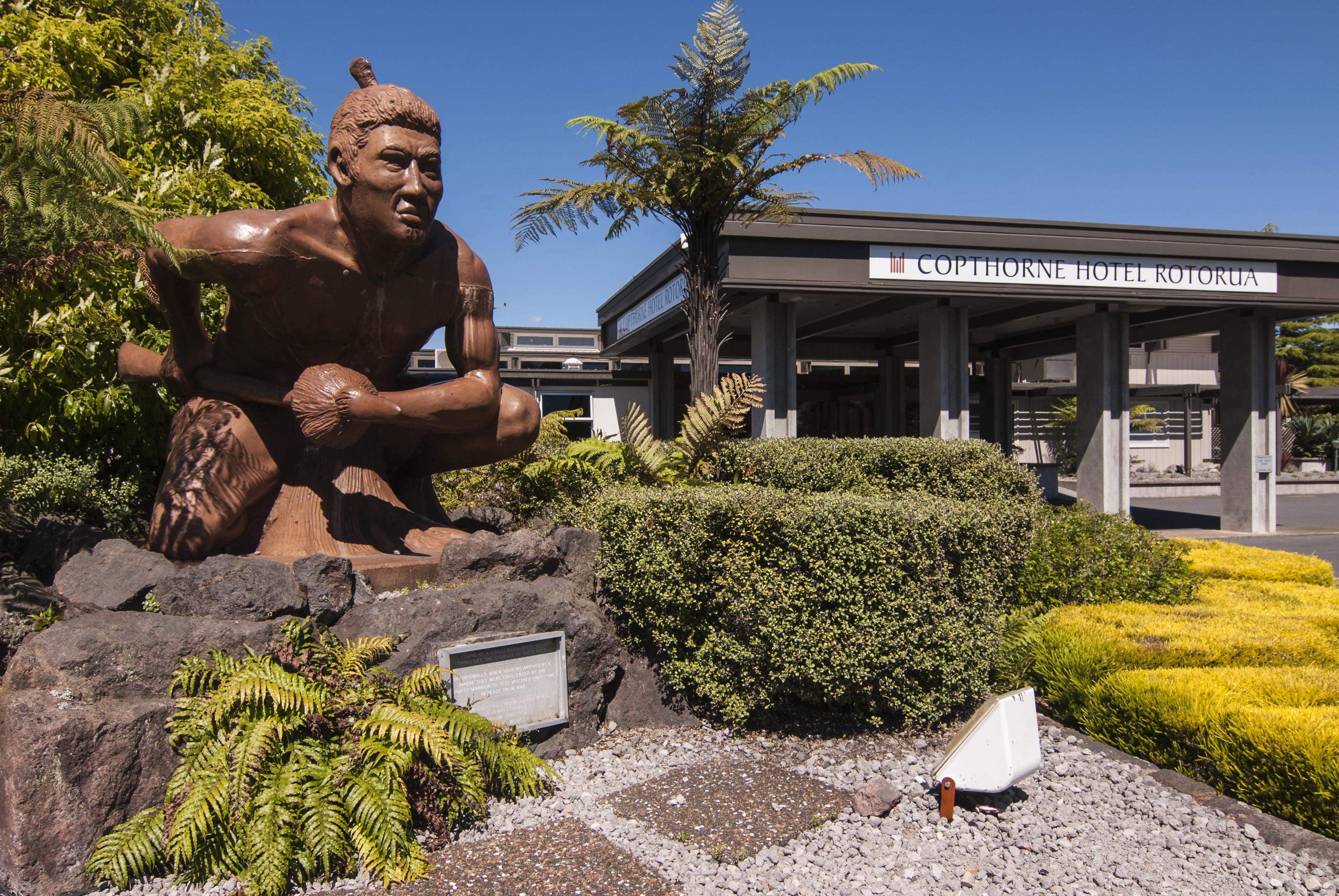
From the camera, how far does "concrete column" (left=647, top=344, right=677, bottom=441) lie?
20031 mm

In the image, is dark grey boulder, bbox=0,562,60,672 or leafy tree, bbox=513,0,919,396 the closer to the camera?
dark grey boulder, bbox=0,562,60,672

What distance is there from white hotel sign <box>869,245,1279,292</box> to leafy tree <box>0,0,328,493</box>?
27.2 ft

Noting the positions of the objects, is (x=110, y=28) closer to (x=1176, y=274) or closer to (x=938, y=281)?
(x=938, y=281)

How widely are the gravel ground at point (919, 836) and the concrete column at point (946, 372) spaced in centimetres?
984

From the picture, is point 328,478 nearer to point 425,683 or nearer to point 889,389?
point 425,683

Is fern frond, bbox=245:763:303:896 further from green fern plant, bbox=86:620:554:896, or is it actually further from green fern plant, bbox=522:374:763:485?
green fern plant, bbox=522:374:763:485

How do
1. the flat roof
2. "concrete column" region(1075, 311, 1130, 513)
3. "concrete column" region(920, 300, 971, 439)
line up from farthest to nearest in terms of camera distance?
"concrete column" region(1075, 311, 1130, 513) < "concrete column" region(920, 300, 971, 439) < the flat roof

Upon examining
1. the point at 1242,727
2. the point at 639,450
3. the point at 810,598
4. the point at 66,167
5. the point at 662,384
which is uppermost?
the point at 662,384

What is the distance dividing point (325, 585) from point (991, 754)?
10.0 ft

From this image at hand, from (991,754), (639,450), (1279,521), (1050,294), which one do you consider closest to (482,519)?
(639,450)

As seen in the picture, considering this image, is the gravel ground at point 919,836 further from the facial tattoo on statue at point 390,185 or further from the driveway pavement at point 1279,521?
the driveway pavement at point 1279,521

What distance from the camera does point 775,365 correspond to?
12.9 metres

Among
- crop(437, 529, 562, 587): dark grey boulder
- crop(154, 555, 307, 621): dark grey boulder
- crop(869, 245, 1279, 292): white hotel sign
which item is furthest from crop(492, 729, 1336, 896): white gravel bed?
crop(869, 245, 1279, 292): white hotel sign

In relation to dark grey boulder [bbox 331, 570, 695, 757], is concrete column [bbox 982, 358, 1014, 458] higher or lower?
higher
